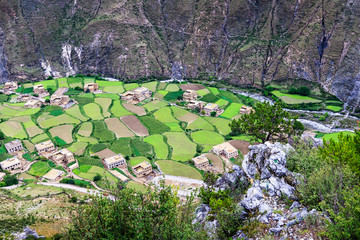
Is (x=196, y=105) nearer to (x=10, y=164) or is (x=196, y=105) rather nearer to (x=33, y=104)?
(x=33, y=104)

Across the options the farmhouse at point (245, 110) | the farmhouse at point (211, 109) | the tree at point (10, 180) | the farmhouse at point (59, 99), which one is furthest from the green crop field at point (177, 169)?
the farmhouse at point (59, 99)

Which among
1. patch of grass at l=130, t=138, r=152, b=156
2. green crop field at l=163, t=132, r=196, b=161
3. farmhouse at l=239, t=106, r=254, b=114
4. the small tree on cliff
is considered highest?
the small tree on cliff

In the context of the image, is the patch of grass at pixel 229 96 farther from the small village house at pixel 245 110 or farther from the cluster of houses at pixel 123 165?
the cluster of houses at pixel 123 165

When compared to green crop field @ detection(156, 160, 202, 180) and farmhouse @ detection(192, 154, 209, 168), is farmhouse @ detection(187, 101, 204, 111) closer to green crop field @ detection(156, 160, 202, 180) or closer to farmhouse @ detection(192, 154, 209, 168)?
farmhouse @ detection(192, 154, 209, 168)

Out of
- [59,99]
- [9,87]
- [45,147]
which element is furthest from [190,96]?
[9,87]

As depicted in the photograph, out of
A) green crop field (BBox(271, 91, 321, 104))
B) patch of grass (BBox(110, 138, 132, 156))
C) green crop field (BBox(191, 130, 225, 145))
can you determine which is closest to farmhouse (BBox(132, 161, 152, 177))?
patch of grass (BBox(110, 138, 132, 156))

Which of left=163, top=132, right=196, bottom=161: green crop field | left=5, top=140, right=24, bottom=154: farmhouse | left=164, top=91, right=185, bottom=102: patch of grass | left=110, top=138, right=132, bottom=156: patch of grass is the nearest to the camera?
left=5, top=140, right=24, bottom=154: farmhouse
